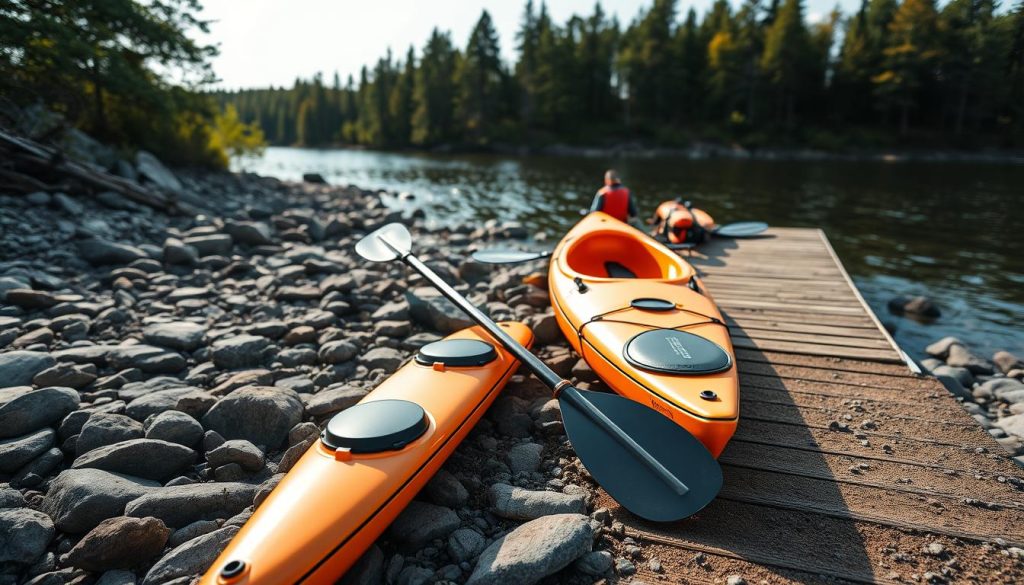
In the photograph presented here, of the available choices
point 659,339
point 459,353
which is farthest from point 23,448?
point 659,339

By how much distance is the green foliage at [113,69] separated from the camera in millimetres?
8695

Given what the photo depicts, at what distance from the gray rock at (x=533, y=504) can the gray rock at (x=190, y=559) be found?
1.15 meters

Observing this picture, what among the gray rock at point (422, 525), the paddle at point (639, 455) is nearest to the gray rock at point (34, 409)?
the gray rock at point (422, 525)

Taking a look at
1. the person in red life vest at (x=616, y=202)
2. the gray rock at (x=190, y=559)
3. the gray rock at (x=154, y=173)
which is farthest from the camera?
the gray rock at (x=154, y=173)

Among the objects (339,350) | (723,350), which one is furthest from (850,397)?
(339,350)

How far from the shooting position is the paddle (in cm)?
225

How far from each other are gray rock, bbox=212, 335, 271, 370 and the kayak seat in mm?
3461

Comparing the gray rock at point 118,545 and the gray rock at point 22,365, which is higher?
the gray rock at point 22,365

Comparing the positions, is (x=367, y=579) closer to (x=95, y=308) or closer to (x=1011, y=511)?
(x=1011, y=511)

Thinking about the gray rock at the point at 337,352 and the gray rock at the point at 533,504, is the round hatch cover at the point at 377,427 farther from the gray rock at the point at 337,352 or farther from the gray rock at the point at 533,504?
the gray rock at the point at 337,352

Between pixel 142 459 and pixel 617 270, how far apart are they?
175 inches

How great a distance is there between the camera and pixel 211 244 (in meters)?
7.07

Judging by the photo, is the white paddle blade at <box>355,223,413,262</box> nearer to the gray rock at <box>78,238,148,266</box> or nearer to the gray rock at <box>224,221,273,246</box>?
the gray rock at <box>78,238,148,266</box>

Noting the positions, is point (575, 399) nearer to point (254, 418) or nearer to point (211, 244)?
point (254, 418)
